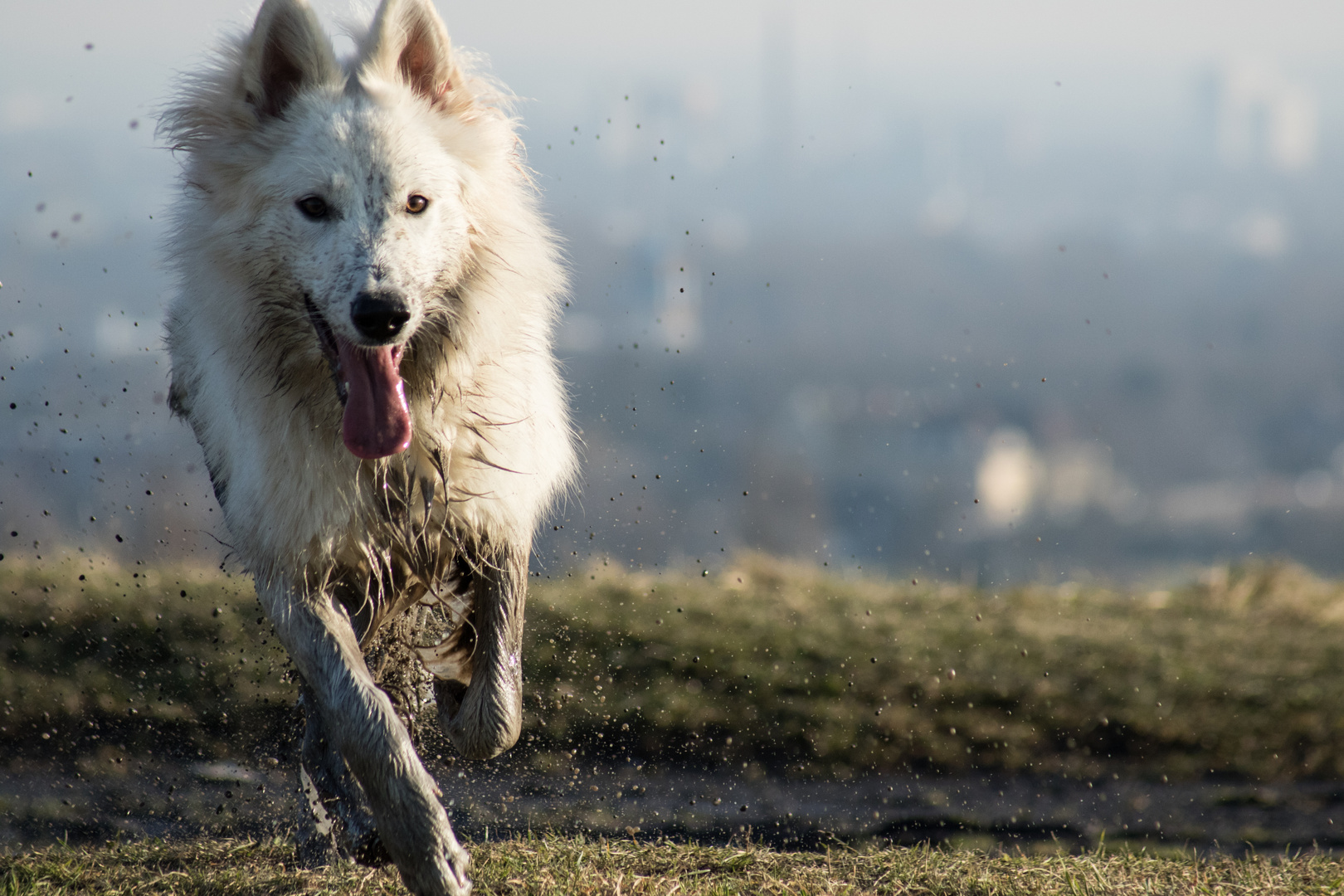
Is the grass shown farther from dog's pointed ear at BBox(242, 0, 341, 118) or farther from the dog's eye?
dog's pointed ear at BBox(242, 0, 341, 118)

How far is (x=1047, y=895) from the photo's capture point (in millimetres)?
3793

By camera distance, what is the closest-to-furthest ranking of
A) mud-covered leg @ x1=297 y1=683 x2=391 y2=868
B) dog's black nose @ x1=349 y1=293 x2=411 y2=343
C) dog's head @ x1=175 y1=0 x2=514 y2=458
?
1. dog's black nose @ x1=349 y1=293 x2=411 y2=343
2. dog's head @ x1=175 y1=0 x2=514 y2=458
3. mud-covered leg @ x1=297 y1=683 x2=391 y2=868

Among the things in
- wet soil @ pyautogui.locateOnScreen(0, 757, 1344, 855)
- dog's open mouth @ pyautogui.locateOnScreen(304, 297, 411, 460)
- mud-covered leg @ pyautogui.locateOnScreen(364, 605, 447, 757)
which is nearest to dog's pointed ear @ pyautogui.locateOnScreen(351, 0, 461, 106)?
dog's open mouth @ pyautogui.locateOnScreen(304, 297, 411, 460)

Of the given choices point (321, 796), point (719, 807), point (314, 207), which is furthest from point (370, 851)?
point (314, 207)

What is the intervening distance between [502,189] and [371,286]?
780mm

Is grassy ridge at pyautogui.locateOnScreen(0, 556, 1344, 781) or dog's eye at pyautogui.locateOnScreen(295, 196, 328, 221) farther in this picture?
grassy ridge at pyautogui.locateOnScreen(0, 556, 1344, 781)

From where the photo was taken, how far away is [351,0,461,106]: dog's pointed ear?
11.2 feet

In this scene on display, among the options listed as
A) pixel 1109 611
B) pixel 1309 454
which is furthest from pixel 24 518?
pixel 1309 454

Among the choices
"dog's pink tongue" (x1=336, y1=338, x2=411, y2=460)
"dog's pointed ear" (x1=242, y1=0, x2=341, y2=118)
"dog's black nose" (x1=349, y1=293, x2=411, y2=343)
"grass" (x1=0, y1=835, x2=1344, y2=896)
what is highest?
"dog's pointed ear" (x1=242, y1=0, x2=341, y2=118)

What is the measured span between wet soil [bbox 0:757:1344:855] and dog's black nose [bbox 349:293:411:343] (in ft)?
8.40

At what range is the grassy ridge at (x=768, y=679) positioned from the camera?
586cm

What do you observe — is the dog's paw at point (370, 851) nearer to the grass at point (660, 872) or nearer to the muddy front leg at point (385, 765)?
the grass at point (660, 872)

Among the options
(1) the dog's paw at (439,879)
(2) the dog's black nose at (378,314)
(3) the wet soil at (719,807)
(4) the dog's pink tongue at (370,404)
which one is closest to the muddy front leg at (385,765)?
(1) the dog's paw at (439,879)

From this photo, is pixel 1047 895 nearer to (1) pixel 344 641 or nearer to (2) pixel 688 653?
(1) pixel 344 641
